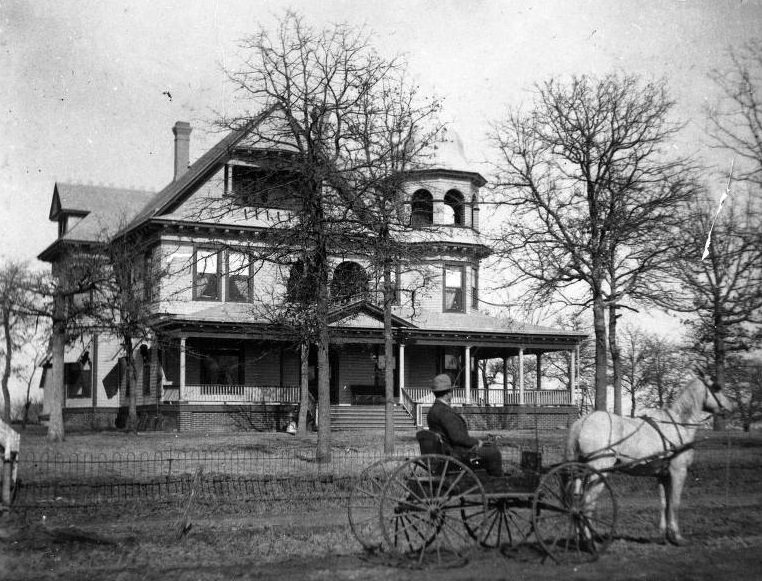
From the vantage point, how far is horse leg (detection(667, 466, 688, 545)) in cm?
1085

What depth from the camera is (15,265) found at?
149 ft

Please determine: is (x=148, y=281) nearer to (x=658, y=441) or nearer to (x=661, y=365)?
(x=658, y=441)

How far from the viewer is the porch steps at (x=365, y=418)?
1293 inches

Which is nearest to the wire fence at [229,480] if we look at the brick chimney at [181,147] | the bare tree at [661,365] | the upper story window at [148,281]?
the upper story window at [148,281]

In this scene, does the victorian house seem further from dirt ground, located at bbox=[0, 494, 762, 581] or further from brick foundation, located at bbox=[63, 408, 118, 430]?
dirt ground, located at bbox=[0, 494, 762, 581]

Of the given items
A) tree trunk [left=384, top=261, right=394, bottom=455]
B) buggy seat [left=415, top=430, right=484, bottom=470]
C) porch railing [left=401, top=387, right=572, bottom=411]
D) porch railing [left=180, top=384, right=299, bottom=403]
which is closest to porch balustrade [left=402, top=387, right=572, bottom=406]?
porch railing [left=401, top=387, right=572, bottom=411]

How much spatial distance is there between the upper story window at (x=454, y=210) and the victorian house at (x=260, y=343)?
0.36ft

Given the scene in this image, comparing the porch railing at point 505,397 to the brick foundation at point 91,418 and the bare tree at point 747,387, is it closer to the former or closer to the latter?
the bare tree at point 747,387

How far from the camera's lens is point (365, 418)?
110 feet

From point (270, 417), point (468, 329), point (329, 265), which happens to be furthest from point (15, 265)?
point (329, 265)

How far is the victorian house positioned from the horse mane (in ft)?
60.9

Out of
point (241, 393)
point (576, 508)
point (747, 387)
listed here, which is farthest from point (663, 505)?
point (241, 393)

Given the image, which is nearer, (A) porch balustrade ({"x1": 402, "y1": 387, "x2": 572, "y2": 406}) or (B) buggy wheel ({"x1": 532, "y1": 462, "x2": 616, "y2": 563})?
(B) buggy wheel ({"x1": 532, "y1": 462, "x2": 616, "y2": 563})

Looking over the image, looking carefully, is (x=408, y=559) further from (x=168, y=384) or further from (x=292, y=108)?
(x=168, y=384)
